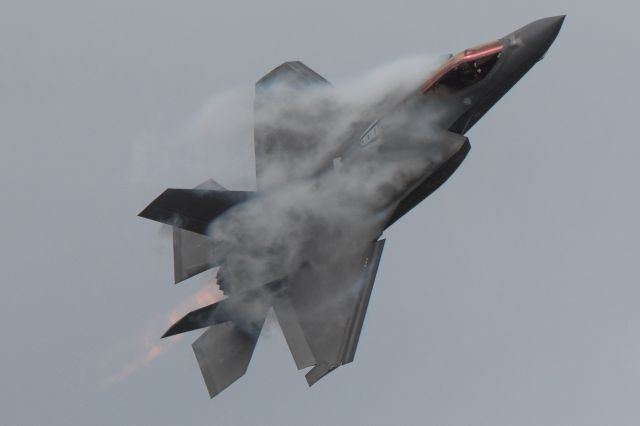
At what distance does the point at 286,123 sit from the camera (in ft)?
95.6

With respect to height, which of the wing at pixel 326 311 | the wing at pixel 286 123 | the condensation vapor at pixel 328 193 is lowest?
the wing at pixel 326 311

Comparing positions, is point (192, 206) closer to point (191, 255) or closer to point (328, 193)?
point (191, 255)

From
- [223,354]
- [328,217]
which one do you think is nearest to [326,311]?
[328,217]

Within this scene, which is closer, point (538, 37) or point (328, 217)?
point (538, 37)

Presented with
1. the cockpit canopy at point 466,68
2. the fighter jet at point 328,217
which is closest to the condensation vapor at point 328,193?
the fighter jet at point 328,217

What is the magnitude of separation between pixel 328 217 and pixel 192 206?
12.5ft

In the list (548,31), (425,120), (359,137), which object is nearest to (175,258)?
(359,137)

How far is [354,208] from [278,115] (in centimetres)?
419

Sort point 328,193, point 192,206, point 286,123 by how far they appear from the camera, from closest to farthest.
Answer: point 192,206 → point 328,193 → point 286,123

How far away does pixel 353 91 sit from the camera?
29.0 meters

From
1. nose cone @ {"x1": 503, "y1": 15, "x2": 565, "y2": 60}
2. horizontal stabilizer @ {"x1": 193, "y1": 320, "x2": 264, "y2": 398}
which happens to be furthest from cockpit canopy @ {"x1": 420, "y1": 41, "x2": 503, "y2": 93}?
horizontal stabilizer @ {"x1": 193, "y1": 320, "x2": 264, "y2": 398}

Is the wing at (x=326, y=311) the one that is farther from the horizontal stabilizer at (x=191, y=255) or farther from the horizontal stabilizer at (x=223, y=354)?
the horizontal stabilizer at (x=191, y=255)

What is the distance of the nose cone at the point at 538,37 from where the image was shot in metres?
25.9

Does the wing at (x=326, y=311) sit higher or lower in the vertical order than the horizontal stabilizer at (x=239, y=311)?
lower
